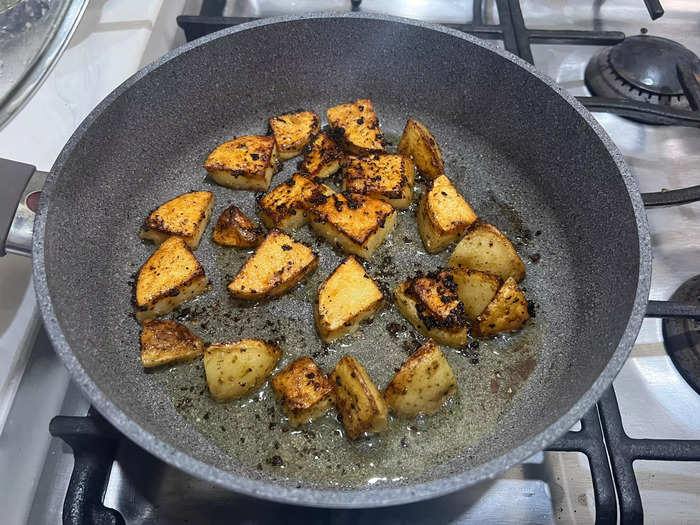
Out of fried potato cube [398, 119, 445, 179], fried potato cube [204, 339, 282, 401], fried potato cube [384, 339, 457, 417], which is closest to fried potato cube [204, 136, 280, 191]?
fried potato cube [398, 119, 445, 179]

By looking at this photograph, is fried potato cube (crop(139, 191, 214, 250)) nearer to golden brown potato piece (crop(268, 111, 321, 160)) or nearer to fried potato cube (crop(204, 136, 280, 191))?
fried potato cube (crop(204, 136, 280, 191))

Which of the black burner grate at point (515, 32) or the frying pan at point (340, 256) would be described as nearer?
the frying pan at point (340, 256)

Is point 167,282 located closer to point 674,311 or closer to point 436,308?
point 436,308

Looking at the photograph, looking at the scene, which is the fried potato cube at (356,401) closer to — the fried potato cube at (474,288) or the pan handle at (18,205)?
the fried potato cube at (474,288)

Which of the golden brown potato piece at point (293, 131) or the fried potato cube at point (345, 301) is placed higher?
the golden brown potato piece at point (293, 131)

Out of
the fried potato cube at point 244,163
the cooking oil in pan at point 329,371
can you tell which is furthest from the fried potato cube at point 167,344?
the fried potato cube at point 244,163

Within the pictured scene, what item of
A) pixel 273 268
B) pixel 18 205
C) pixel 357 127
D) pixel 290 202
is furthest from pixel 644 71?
pixel 18 205

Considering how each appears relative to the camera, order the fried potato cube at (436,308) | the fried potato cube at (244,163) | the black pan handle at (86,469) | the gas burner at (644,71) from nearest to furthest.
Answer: the black pan handle at (86,469) < the fried potato cube at (436,308) < the fried potato cube at (244,163) < the gas burner at (644,71)
